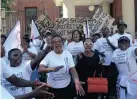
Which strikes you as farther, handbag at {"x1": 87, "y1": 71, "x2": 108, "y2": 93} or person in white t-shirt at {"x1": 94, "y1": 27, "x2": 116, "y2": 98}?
Answer: person in white t-shirt at {"x1": 94, "y1": 27, "x2": 116, "y2": 98}

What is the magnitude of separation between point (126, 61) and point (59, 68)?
1.64 m

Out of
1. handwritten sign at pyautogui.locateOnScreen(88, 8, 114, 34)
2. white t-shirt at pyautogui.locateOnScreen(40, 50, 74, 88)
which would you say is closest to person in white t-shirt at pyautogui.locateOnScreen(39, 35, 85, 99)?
white t-shirt at pyautogui.locateOnScreen(40, 50, 74, 88)

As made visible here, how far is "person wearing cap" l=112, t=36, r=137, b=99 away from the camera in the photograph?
7.48 m

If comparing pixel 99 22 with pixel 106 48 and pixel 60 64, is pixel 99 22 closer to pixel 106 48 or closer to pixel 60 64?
pixel 106 48

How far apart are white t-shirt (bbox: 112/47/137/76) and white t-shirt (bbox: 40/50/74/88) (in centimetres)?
128

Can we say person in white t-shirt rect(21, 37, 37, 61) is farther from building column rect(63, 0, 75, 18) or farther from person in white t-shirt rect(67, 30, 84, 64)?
building column rect(63, 0, 75, 18)

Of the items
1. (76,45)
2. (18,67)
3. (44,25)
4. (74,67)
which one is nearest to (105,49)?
(76,45)

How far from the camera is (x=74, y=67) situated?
260 inches

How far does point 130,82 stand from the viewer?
7.60 meters

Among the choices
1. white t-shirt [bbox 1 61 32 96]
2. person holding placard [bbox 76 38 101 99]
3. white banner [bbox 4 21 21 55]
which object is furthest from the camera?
person holding placard [bbox 76 38 101 99]

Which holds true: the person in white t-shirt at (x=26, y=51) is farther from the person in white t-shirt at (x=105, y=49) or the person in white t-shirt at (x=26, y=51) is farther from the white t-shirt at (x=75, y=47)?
the person in white t-shirt at (x=105, y=49)

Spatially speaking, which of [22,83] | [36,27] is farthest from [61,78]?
[36,27]

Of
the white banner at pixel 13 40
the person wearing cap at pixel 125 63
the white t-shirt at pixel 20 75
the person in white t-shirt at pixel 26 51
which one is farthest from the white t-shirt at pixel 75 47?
the white t-shirt at pixel 20 75

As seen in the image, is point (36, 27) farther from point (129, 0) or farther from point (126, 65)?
point (129, 0)
